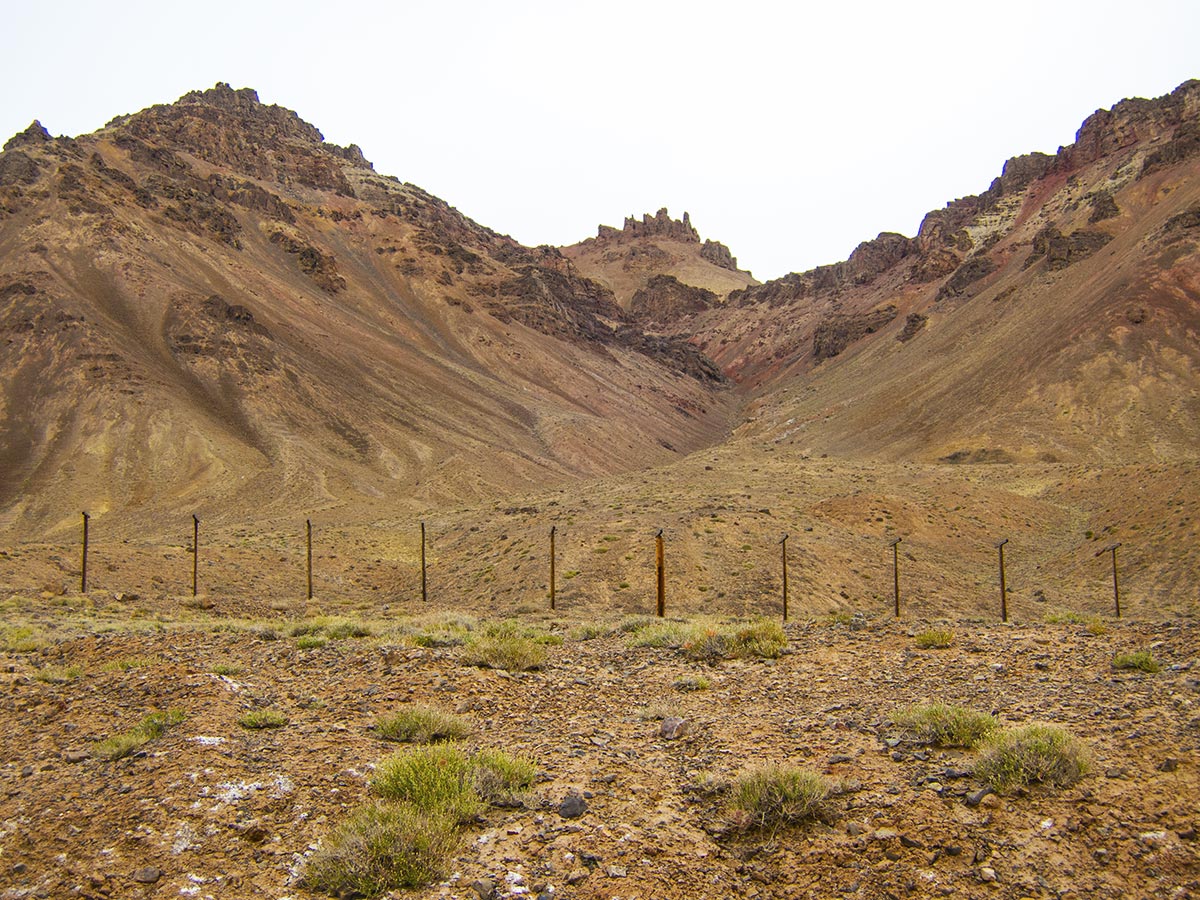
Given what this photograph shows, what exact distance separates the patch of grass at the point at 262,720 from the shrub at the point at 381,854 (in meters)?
2.83

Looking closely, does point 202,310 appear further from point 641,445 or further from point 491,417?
point 641,445

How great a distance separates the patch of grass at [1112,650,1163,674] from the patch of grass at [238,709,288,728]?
914cm

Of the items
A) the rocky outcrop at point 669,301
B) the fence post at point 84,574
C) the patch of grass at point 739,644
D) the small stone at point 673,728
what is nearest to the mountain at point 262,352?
the fence post at point 84,574

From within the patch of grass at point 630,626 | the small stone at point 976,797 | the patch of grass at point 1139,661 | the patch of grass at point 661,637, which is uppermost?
the patch of grass at point 1139,661

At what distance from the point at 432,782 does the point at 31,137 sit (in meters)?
107

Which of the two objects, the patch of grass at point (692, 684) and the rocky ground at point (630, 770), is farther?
the patch of grass at point (692, 684)

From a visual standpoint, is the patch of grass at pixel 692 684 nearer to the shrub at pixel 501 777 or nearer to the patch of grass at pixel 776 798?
the shrub at pixel 501 777

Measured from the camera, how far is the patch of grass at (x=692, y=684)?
421 inches

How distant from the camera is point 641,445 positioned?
9219 cm

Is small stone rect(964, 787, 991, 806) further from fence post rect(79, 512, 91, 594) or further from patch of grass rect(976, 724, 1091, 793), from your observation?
fence post rect(79, 512, 91, 594)

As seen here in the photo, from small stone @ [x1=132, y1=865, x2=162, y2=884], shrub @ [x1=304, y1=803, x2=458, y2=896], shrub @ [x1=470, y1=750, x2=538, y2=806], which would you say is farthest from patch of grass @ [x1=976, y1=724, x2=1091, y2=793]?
small stone @ [x1=132, y1=865, x2=162, y2=884]

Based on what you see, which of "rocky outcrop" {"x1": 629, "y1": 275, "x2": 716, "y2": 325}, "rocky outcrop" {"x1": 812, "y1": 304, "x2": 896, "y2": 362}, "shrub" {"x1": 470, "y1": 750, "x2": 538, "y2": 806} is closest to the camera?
"shrub" {"x1": 470, "y1": 750, "x2": 538, "y2": 806}

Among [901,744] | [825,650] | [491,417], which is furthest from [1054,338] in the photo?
[901,744]

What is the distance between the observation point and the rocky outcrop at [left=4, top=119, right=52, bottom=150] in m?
88.8
